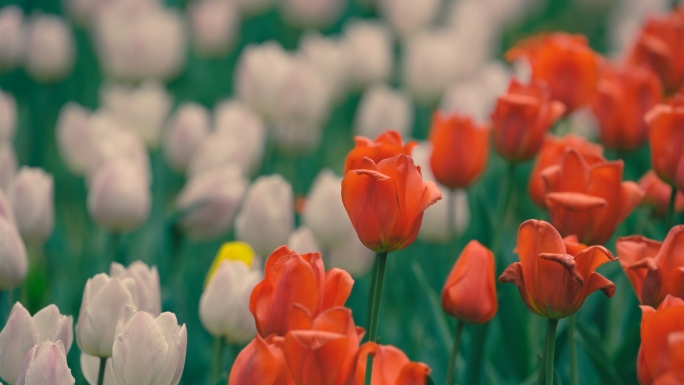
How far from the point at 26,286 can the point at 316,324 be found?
102 centimetres

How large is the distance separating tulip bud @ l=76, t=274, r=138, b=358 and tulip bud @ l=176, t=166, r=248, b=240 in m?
0.56

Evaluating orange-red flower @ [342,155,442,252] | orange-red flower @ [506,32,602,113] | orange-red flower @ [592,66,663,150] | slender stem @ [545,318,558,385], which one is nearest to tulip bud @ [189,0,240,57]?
orange-red flower @ [506,32,602,113]

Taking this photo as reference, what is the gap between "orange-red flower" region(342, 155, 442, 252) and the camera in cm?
103

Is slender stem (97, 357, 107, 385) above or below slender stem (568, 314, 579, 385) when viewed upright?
above

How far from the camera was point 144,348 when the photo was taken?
1084 mm

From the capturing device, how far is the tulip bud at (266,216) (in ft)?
5.23

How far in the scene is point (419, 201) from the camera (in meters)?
1.06

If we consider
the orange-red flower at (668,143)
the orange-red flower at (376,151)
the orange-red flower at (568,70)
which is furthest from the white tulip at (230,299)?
the orange-red flower at (568,70)

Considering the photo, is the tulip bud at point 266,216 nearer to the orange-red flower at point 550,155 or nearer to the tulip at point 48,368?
the orange-red flower at point 550,155

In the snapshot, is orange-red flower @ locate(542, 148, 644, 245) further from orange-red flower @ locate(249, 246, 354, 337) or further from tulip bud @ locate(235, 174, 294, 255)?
tulip bud @ locate(235, 174, 294, 255)

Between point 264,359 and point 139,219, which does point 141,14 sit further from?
point 264,359

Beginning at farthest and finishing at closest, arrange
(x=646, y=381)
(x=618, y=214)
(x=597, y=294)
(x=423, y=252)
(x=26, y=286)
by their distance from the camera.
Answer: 1. (x=423, y=252)
2. (x=26, y=286)
3. (x=597, y=294)
4. (x=618, y=214)
5. (x=646, y=381)

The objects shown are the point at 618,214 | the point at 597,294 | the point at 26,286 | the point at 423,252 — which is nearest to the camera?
the point at 618,214

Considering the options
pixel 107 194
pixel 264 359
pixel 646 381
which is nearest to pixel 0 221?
pixel 107 194
